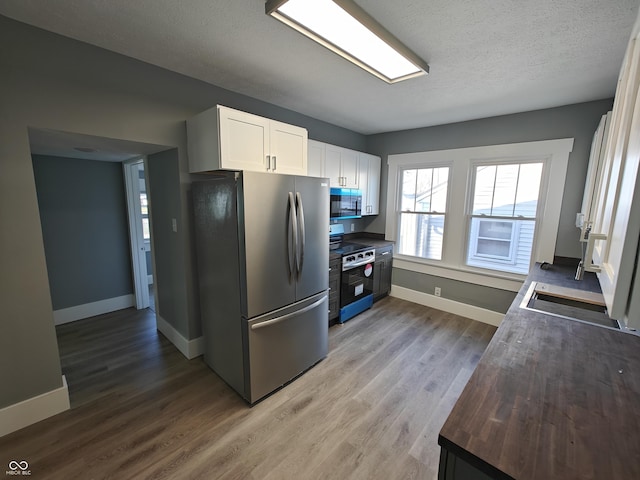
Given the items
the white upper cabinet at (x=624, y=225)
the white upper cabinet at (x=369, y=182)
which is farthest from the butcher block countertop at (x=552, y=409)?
the white upper cabinet at (x=369, y=182)

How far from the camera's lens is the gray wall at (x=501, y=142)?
2793mm

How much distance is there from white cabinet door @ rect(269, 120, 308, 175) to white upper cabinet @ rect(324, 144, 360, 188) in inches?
31.6

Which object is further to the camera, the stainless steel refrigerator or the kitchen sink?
the stainless steel refrigerator

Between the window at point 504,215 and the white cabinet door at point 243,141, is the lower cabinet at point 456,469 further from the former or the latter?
the window at point 504,215

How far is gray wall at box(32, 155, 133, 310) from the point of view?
314cm

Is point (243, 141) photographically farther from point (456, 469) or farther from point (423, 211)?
point (423, 211)

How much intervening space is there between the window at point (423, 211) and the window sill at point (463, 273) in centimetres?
14

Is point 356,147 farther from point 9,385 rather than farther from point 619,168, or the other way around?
point 9,385

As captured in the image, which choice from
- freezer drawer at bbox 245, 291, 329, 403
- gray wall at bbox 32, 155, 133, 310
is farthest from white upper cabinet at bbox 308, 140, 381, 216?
gray wall at bbox 32, 155, 133, 310

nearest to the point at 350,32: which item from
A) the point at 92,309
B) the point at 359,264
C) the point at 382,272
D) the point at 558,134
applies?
the point at 359,264

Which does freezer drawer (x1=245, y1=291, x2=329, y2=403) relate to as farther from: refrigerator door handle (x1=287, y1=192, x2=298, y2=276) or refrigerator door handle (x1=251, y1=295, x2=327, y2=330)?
refrigerator door handle (x1=287, y1=192, x2=298, y2=276)

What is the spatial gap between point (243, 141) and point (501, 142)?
3043 millimetres

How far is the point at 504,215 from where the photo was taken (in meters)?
3.34

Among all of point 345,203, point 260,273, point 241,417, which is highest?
point 345,203
